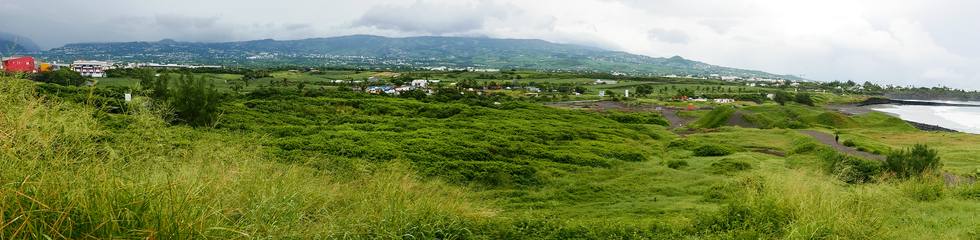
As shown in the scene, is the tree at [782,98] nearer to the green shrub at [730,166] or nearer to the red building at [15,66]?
the green shrub at [730,166]

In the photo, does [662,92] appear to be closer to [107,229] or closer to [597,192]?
[597,192]

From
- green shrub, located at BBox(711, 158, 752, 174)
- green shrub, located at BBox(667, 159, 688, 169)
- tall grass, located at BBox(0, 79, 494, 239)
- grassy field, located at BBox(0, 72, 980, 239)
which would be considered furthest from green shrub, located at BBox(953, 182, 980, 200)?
green shrub, located at BBox(667, 159, 688, 169)

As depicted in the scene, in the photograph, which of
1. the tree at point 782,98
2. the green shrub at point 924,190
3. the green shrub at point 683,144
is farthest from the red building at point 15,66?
the tree at point 782,98

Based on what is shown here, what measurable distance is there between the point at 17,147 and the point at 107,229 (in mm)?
1689

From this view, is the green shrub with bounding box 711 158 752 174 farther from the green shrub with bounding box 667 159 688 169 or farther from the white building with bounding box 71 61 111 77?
the white building with bounding box 71 61 111 77

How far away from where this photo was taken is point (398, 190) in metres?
10.5

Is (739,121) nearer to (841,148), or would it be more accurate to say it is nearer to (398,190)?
(841,148)

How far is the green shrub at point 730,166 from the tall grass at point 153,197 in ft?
60.2

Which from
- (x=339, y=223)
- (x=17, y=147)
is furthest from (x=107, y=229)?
(x=339, y=223)

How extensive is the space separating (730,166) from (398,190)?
20919 millimetres

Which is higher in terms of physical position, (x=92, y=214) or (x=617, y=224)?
(x=92, y=214)

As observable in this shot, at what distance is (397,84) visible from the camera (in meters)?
113

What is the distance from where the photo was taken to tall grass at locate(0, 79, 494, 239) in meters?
4.74

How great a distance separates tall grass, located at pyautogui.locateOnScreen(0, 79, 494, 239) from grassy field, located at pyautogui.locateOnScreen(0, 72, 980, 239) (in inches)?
1.0
